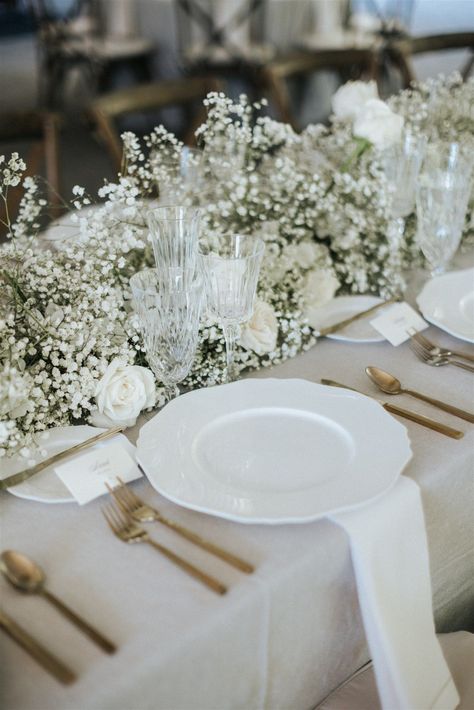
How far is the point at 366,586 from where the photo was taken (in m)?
0.93

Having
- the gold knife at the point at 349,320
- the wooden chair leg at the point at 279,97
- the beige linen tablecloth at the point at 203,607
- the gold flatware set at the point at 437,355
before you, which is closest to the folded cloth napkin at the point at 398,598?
the beige linen tablecloth at the point at 203,607

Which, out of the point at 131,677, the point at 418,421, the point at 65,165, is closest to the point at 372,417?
the point at 418,421

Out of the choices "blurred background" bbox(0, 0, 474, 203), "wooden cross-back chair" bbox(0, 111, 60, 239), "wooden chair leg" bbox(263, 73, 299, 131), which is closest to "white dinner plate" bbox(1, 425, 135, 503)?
"wooden cross-back chair" bbox(0, 111, 60, 239)

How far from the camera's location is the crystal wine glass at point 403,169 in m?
1.74

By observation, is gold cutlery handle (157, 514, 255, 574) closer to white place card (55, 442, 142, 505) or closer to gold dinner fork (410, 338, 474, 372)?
white place card (55, 442, 142, 505)

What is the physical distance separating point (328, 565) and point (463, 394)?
0.48m

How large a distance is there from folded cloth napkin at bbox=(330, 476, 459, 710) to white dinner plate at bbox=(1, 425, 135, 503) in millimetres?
357

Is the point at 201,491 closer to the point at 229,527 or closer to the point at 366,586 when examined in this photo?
the point at 229,527

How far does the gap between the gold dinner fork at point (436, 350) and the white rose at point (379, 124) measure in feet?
1.63

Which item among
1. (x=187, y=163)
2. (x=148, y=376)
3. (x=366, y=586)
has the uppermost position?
(x=187, y=163)

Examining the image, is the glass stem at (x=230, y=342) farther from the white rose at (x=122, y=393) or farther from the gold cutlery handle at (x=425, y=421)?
the gold cutlery handle at (x=425, y=421)

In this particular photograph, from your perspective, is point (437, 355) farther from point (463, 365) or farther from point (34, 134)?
point (34, 134)

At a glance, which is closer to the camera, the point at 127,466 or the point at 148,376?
the point at 127,466

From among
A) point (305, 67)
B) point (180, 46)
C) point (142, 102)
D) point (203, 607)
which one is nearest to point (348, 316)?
point (203, 607)
